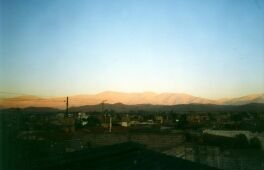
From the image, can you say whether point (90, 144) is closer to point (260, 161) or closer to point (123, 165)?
point (260, 161)

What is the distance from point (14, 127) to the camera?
1114 centimetres

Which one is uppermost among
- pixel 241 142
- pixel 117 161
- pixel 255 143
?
pixel 117 161

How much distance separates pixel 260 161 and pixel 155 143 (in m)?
8.84

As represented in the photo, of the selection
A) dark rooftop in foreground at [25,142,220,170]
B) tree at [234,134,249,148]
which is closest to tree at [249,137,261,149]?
tree at [234,134,249,148]

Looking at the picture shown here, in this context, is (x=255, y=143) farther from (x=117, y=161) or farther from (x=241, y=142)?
(x=117, y=161)

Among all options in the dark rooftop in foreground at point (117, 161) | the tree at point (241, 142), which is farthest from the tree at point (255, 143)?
the dark rooftop in foreground at point (117, 161)

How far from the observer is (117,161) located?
9.25 metres

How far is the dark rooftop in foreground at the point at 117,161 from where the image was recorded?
8.12 meters

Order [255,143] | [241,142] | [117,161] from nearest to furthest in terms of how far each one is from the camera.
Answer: [117,161] → [241,142] → [255,143]

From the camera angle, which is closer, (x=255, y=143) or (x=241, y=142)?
(x=241, y=142)

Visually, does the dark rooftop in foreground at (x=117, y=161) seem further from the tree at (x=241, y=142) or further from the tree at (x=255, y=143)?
the tree at (x=255, y=143)

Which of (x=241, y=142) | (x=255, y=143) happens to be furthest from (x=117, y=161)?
(x=255, y=143)

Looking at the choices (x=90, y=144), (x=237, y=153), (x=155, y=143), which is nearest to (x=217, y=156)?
(x=237, y=153)

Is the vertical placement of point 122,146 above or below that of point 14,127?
below
